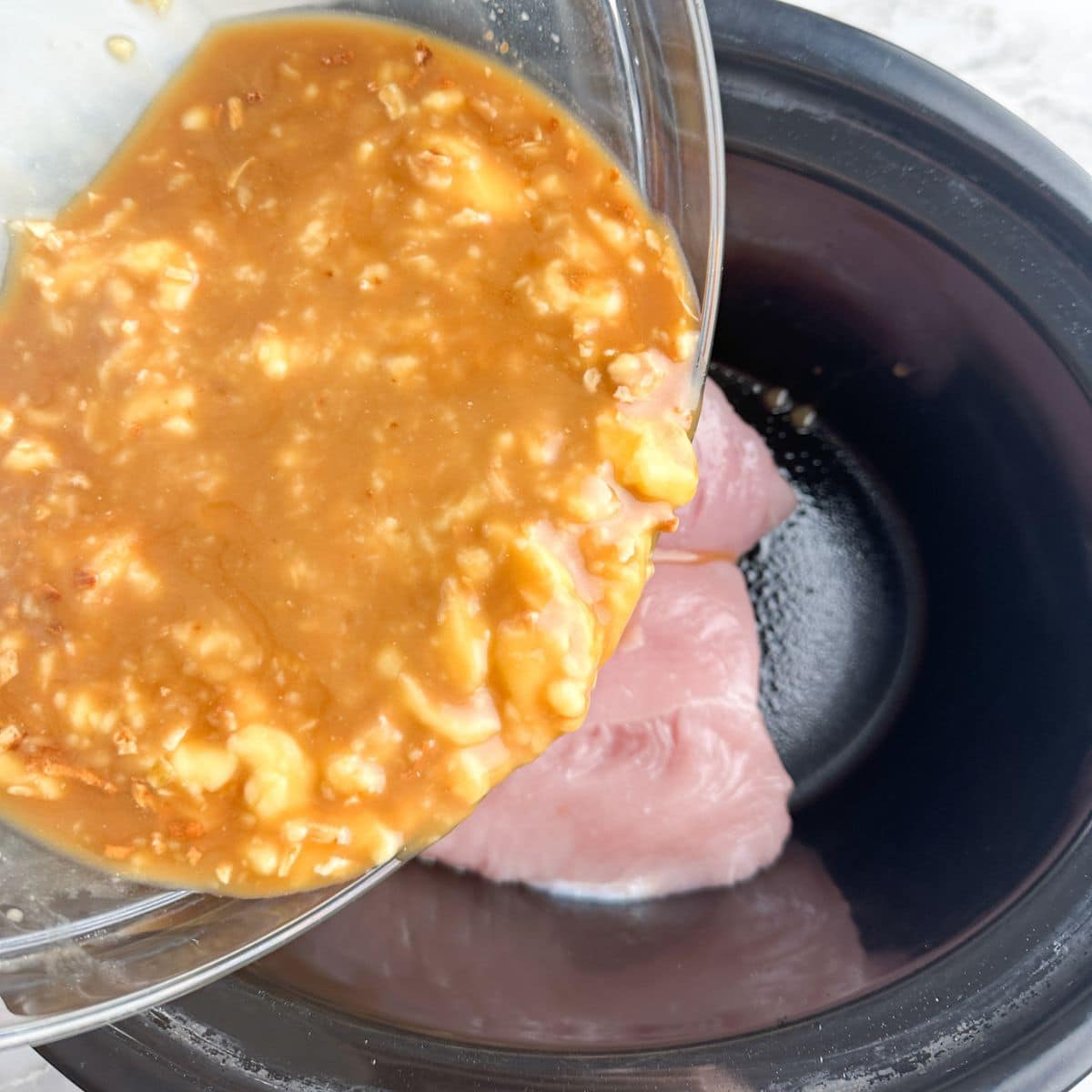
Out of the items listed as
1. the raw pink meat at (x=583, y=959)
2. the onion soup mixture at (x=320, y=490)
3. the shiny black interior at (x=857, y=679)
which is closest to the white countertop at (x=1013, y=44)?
the shiny black interior at (x=857, y=679)

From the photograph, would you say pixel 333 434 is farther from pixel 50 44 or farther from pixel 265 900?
pixel 50 44

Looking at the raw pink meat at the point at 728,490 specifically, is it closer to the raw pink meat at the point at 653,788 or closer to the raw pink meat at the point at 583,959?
the raw pink meat at the point at 653,788

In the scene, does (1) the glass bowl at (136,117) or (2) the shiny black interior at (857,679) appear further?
(2) the shiny black interior at (857,679)

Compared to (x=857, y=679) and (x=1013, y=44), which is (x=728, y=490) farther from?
(x=1013, y=44)

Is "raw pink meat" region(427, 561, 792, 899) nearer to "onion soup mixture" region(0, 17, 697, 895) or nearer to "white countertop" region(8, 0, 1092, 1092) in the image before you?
"onion soup mixture" region(0, 17, 697, 895)

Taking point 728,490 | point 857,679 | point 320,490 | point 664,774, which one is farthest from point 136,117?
point 857,679

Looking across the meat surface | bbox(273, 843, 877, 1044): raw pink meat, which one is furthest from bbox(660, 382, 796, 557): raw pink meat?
bbox(273, 843, 877, 1044): raw pink meat

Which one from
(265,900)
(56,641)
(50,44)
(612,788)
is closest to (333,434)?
(56,641)
